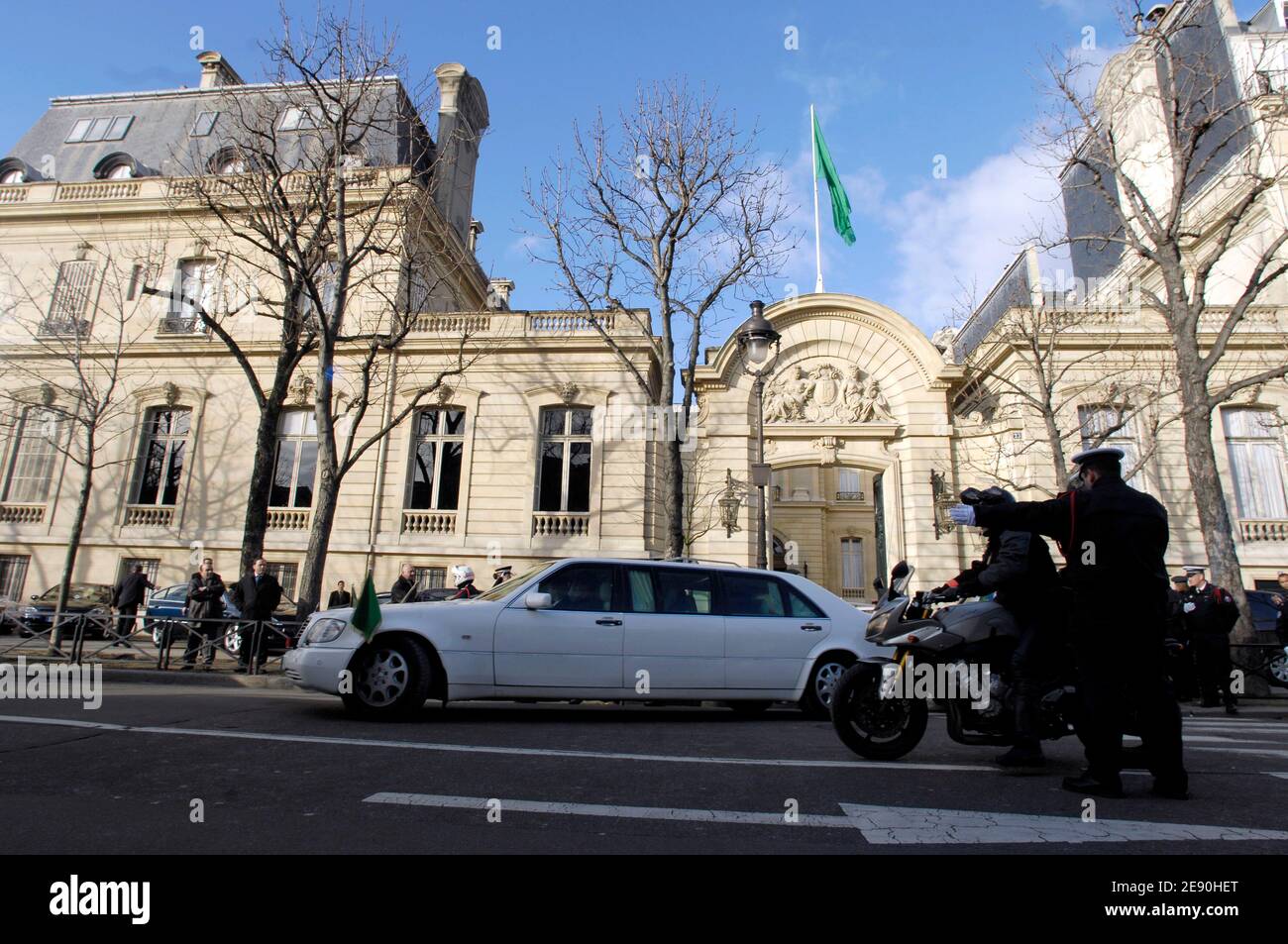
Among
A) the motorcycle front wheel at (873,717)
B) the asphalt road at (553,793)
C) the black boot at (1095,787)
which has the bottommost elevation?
the asphalt road at (553,793)

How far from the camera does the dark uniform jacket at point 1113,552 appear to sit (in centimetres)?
396

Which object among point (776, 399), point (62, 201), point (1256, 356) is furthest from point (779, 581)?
point (62, 201)

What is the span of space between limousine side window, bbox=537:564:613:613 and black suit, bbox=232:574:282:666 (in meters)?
6.19

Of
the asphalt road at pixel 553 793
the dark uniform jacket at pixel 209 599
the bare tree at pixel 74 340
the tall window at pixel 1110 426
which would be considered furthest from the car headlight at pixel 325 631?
the tall window at pixel 1110 426

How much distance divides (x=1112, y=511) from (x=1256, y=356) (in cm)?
2208

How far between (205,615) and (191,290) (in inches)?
595

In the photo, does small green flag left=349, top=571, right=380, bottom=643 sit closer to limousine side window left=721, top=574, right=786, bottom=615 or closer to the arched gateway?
limousine side window left=721, top=574, right=786, bottom=615

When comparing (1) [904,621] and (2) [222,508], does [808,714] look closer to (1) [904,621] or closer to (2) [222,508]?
(1) [904,621]

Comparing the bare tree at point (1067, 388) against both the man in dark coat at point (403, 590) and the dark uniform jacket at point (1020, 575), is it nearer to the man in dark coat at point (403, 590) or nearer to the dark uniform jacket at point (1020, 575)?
the man in dark coat at point (403, 590)

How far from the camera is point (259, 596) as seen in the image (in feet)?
38.0

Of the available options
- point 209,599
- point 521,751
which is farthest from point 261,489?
point 521,751

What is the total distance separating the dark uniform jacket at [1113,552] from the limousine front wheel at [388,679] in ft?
17.0

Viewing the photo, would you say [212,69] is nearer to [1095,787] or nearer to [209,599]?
[209,599]

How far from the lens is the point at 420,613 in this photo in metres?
6.70
